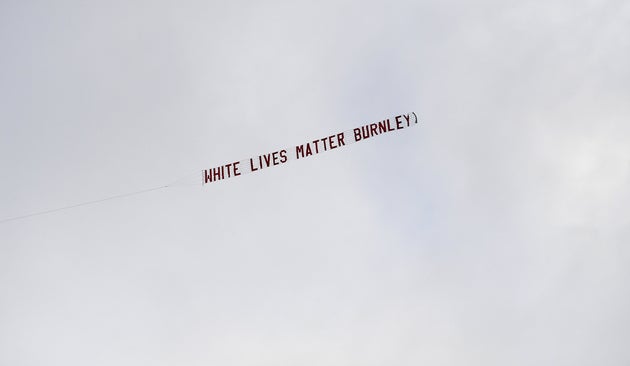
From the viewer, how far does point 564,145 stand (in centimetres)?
2170

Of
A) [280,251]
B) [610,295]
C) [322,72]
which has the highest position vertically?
[322,72]

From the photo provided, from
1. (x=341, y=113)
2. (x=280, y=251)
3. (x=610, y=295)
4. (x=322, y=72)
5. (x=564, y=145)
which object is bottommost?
(x=610, y=295)

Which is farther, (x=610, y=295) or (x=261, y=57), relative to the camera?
(x=261, y=57)

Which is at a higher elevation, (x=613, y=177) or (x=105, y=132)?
(x=105, y=132)

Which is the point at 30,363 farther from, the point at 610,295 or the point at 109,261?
the point at 610,295

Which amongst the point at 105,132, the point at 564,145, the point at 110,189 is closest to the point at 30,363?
the point at 110,189

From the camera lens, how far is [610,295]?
21.1 meters

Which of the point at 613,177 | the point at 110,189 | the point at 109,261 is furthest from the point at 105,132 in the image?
the point at 613,177

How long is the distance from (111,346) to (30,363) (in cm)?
284

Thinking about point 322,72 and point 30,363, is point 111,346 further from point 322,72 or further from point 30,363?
point 322,72

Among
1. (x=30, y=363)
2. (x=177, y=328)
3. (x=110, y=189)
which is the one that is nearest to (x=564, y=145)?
(x=177, y=328)

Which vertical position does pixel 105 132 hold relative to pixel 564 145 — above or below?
above

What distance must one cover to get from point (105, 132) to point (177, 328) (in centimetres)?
792

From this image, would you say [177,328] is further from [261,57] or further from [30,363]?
[261,57]
